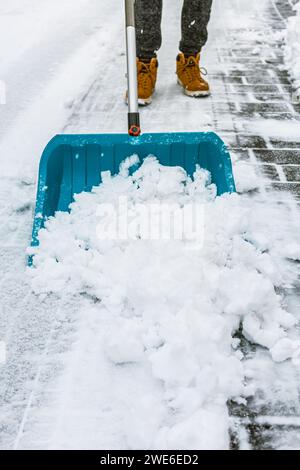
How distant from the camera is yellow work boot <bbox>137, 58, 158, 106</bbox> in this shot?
10.3ft

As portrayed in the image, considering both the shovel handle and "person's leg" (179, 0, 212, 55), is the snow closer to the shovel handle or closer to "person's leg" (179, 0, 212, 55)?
"person's leg" (179, 0, 212, 55)

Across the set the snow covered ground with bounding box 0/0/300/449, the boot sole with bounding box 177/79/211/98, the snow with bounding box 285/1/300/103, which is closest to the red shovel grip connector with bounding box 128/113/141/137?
the snow covered ground with bounding box 0/0/300/449

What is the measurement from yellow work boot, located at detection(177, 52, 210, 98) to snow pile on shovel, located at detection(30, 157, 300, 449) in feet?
4.92

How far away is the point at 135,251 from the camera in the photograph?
5.48ft

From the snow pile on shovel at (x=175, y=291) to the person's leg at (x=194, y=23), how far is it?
1.56 m

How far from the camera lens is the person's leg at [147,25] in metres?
2.96

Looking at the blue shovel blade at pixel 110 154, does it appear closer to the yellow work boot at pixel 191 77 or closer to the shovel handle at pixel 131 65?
the shovel handle at pixel 131 65

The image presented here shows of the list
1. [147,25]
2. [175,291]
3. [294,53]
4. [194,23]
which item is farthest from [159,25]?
[175,291]

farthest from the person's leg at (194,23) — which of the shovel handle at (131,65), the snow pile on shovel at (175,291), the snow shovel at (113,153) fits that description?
the snow pile on shovel at (175,291)

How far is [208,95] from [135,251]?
2.04m

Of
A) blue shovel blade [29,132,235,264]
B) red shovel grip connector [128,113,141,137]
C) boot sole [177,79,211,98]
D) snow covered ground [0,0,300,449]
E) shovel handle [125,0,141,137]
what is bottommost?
snow covered ground [0,0,300,449]

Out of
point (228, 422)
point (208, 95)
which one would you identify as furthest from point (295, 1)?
point (228, 422)

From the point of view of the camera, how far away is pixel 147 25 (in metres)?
3.00
